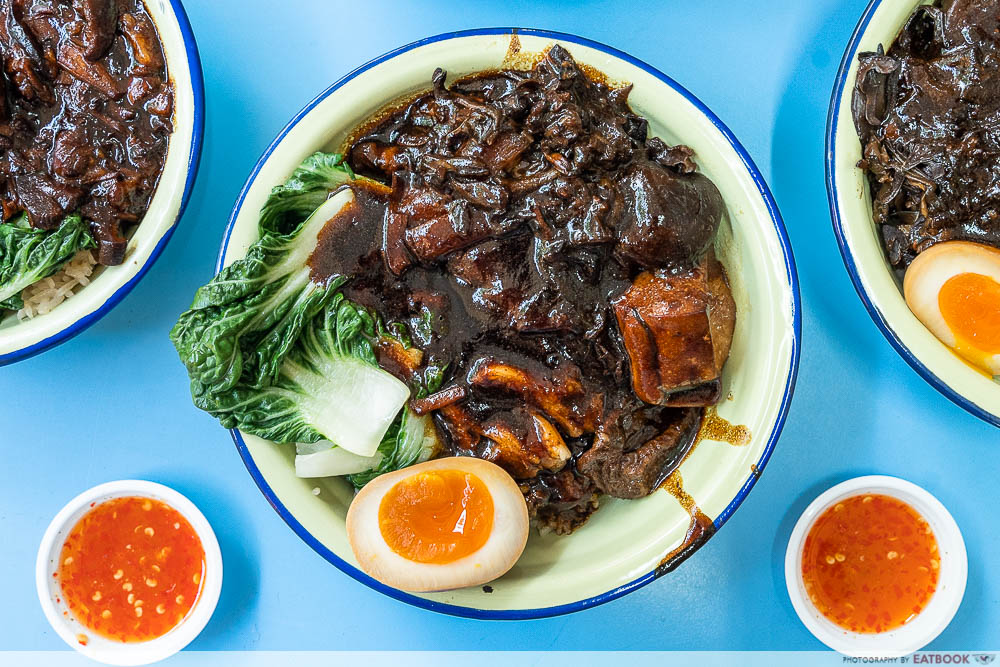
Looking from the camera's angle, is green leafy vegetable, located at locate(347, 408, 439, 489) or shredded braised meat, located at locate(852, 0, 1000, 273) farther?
shredded braised meat, located at locate(852, 0, 1000, 273)

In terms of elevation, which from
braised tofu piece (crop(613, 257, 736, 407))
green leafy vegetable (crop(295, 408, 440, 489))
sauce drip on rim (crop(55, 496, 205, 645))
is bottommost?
sauce drip on rim (crop(55, 496, 205, 645))

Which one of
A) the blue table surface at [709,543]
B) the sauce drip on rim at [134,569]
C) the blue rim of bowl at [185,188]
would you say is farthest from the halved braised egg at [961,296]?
the sauce drip on rim at [134,569]

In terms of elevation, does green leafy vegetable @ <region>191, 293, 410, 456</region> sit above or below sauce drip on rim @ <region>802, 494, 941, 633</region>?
above

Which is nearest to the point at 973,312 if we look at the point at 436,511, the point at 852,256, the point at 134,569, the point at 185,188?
the point at 852,256

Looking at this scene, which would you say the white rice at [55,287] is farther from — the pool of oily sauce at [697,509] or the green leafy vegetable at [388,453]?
the pool of oily sauce at [697,509]

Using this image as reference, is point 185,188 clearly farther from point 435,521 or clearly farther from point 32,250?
point 435,521

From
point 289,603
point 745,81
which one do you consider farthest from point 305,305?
point 745,81

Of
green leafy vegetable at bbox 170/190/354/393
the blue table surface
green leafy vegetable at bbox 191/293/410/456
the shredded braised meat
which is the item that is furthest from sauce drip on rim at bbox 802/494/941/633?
green leafy vegetable at bbox 170/190/354/393

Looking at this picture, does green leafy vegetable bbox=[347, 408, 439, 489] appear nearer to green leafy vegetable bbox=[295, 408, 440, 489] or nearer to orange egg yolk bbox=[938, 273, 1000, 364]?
green leafy vegetable bbox=[295, 408, 440, 489]

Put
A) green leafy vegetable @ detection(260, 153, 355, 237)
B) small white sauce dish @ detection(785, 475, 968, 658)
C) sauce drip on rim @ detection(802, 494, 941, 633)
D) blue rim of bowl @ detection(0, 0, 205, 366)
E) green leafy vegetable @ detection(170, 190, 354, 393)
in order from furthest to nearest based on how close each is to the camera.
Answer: sauce drip on rim @ detection(802, 494, 941, 633) → small white sauce dish @ detection(785, 475, 968, 658) → blue rim of bowl @ detection(0, 0, 205, 366) → green leafy vegetable @ detection(260, 153, 355, 237) → green leafy vegetable @ detection(170, 190, 354, 393)
